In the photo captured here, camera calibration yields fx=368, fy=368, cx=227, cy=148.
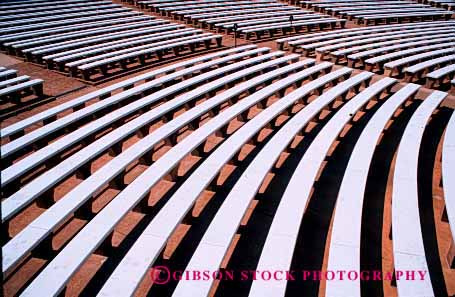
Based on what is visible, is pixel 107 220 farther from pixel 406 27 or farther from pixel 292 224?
pixel 406 27

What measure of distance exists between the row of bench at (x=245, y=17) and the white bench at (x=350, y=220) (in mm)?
10625

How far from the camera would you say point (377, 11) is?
70.9ft

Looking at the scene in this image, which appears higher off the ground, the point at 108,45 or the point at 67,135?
the point at 108,45

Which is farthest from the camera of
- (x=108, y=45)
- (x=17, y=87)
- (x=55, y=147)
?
(x=108, y=45)

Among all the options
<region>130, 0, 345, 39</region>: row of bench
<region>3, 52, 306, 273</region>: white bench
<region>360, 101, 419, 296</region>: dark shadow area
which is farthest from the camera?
<region>130, 0, 345, 39</region>: row of bench

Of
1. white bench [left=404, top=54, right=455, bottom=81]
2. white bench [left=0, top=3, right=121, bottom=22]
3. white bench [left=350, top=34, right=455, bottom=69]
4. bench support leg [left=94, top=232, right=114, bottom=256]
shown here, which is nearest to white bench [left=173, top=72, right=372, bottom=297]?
bench support leg [left=94, top=232, right=114, bottom=256]

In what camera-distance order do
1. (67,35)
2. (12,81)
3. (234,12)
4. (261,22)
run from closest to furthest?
(12,81)
(67,35)
(261,22)
(234,12)

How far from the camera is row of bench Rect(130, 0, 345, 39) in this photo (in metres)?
16.6

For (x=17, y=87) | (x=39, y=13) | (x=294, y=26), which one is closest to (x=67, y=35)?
(x=39, y=13)

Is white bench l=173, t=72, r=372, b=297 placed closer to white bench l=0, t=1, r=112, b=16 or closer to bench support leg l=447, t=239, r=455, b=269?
bench support leg l=447, t=239, r=455, b=269

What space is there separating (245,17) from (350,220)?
16.0 meters

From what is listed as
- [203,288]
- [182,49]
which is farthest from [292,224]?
[182,49]

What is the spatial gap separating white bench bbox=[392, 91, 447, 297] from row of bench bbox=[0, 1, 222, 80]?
8.35m

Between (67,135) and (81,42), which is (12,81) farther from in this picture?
(81,42)
